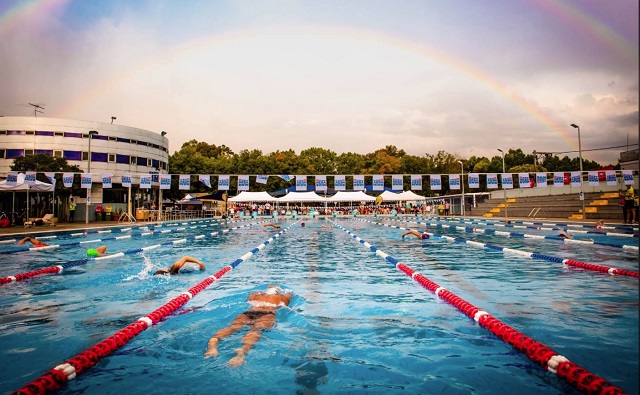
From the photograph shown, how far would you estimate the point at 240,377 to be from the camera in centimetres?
302

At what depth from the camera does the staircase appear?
22.2 metres

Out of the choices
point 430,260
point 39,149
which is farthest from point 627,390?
point 39,149

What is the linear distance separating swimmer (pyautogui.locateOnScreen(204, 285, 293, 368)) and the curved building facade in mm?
38047

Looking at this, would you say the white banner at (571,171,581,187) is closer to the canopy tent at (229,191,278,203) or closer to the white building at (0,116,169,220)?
the canopy tent at (229,191,278,203)

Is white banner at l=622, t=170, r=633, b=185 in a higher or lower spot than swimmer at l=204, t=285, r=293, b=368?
higher

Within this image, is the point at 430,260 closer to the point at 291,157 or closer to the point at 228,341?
the point at 228,341

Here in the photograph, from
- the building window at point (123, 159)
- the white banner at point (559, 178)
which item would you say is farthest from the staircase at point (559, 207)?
the building window at point (123, 159)

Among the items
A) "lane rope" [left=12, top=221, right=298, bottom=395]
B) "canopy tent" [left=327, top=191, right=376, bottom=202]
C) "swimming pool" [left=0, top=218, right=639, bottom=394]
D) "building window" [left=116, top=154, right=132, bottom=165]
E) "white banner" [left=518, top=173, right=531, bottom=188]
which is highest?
"building window" [left=116, top=154, right=132, bottom=165]

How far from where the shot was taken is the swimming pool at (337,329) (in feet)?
9.65

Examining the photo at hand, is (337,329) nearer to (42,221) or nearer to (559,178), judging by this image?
(42,221)

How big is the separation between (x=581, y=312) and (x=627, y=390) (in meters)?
2.31

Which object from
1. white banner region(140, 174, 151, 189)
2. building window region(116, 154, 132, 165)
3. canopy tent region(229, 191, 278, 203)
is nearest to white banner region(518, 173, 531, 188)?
canopy tent region(229, 191, 278, 203)

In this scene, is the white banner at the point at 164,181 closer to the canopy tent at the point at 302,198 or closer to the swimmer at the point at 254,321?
the canopy tent at the point at 302,198

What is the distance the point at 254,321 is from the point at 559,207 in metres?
27.1
